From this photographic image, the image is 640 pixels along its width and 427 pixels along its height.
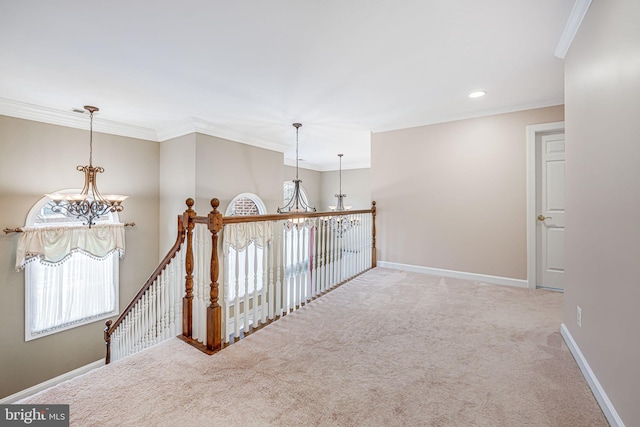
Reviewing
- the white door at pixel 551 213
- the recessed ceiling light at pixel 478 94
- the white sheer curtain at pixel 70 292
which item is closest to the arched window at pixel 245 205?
the white sheer curtain at pixel 70 292

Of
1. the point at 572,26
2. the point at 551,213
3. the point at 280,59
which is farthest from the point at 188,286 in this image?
the point at 551,213

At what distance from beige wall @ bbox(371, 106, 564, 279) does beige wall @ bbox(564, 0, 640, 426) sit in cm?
163

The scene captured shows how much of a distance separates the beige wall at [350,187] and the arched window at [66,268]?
18.4 ft

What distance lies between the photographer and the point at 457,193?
382 centimetres

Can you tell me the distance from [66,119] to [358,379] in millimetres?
4905

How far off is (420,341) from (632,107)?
1.83m

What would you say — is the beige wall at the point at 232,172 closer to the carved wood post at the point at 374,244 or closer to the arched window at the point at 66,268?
the arched window at the point at 66,268

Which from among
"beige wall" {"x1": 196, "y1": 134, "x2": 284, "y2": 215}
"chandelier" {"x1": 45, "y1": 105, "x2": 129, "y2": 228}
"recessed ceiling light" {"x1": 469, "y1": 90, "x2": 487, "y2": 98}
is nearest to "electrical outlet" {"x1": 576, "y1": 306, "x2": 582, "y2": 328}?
"recessed ceiling light" {"x1": 469, "y1": 90, "x2": 487, "y2": 98}

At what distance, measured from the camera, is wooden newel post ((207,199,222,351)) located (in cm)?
199

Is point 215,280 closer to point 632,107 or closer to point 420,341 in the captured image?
point 420,341

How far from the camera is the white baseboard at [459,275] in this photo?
346cm

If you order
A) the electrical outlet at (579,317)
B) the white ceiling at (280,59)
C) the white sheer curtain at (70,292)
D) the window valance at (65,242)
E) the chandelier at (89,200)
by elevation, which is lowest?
the white sheer curtain at (70,292)

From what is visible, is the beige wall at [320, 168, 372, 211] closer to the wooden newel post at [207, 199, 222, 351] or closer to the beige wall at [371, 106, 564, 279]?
the beige wall at [371, 106, 564, 279]

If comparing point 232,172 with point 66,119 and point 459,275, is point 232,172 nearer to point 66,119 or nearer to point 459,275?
point 66,119
